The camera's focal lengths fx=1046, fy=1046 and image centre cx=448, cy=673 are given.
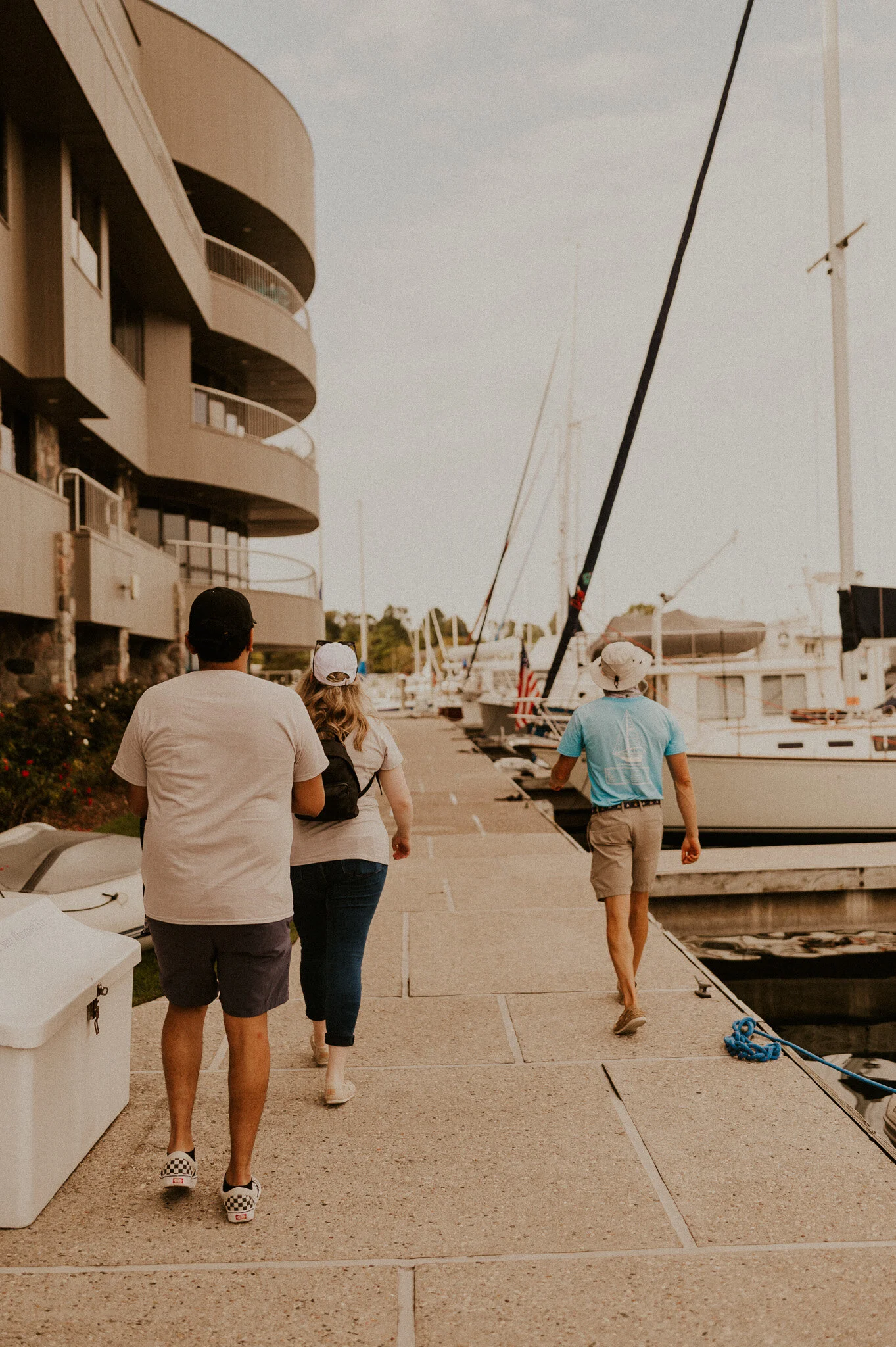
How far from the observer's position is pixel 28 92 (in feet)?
46.2

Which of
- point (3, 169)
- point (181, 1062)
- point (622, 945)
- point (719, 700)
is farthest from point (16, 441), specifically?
point (181, 1062)

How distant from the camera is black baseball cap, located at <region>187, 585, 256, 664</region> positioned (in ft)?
11.3

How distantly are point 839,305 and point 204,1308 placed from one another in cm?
1475

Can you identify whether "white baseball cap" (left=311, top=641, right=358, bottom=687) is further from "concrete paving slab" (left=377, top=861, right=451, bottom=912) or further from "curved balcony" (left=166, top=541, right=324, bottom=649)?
"curved balcony" (left=166, top=541, right=324, bottom=649)

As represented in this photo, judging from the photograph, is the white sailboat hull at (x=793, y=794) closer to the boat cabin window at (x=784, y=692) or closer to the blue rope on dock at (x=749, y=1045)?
the boat cabin window at (x=784, y=692)

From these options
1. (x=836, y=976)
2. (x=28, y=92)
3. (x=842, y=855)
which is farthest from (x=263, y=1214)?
(x=28, y=92)

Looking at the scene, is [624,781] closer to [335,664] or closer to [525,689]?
[335,664]

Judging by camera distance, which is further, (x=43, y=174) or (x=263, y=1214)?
(x=43, y=174)

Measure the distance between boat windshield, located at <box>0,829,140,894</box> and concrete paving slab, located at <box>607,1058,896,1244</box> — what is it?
13.0ft

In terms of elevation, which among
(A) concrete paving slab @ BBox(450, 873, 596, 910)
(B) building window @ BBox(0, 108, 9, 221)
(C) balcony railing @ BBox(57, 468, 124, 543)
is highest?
(B) building window @ BBox(0, 108, 9, 221)

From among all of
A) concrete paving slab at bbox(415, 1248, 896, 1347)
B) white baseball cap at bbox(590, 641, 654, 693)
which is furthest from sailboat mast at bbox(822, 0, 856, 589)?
concrete paving slab at bbox(415, 1248, 896, 1347)

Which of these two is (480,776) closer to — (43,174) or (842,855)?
(842,855)

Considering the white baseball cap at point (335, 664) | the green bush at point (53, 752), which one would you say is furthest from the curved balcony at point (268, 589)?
the white baseball cap at point (335, 664)

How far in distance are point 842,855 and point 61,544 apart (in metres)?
11.4
